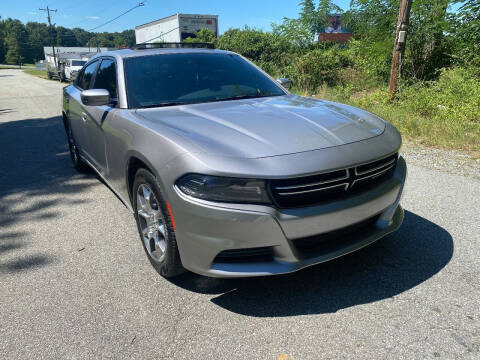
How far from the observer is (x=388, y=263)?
111 inches

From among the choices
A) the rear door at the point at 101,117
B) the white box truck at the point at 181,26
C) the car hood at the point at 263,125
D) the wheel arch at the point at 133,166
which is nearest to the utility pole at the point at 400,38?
the car hood at the point at 263,125

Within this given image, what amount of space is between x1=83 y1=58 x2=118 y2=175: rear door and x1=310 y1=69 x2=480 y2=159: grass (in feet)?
16.2

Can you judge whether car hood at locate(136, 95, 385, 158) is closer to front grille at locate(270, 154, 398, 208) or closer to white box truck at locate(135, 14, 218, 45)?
front grille at locate(270, 154, 398, 208)

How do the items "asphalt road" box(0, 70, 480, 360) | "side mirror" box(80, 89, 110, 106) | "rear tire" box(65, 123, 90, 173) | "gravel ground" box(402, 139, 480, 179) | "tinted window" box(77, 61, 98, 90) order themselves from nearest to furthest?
"asphalt road" box(0, 70, 480, 360) < "side mirror" box(80, 89, 110, 106) < "tinted window" box(77, 61, 98, 90) < "gravel ground" box(402, 139, 480, 179) < "rear tire" box(65, 123, 90, 173)

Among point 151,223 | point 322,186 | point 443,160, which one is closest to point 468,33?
point 443,160

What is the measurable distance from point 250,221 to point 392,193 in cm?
109

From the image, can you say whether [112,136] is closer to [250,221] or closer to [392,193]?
[250,221]

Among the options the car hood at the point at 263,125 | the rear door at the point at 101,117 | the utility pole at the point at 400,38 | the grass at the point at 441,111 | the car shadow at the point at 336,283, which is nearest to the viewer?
the car hood at the point at 263,125

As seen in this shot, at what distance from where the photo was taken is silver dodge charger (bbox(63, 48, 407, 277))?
211 centimetres

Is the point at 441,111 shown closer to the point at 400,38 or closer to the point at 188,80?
the point at 400,38

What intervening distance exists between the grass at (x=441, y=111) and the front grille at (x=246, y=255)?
460 centimetres

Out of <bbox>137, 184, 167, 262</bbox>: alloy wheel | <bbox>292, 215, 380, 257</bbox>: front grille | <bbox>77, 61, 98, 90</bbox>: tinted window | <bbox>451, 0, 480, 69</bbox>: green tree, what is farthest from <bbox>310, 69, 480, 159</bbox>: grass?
<bbox>77, 61, 98, 90</bbox>: tinted window

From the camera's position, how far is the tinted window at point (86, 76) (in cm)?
445

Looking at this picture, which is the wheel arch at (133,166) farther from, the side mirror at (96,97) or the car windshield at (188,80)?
the side mirror at (96,97)
